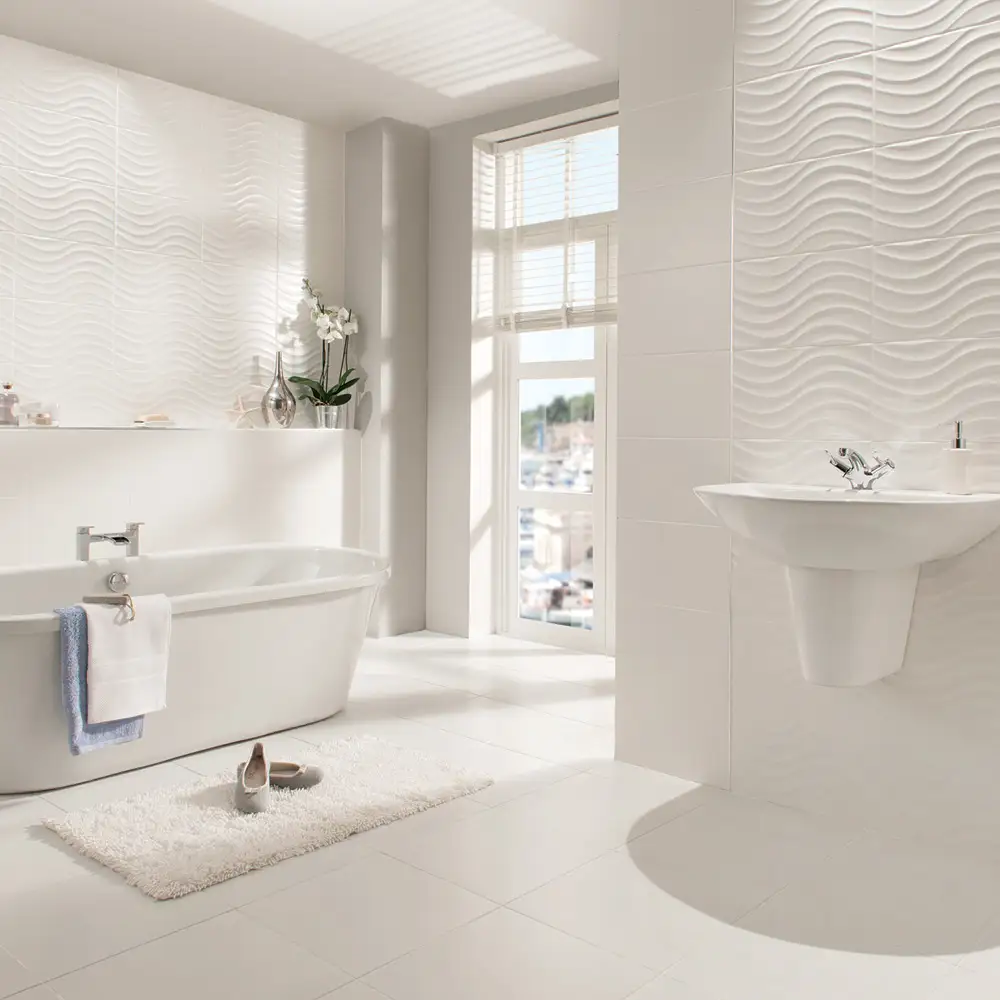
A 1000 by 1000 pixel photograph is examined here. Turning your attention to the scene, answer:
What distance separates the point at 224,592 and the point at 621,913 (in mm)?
1657

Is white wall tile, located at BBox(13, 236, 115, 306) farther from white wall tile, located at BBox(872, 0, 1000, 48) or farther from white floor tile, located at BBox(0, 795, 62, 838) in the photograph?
white wall tile, located at BBox(872, 0, 1000, 48)

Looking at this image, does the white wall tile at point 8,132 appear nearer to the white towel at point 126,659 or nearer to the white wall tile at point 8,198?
the white wall tile at point 8,198

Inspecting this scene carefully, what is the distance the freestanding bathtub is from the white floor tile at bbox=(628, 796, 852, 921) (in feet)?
4.74

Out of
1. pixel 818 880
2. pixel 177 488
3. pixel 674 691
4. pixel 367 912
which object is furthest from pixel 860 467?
pixel 177 488

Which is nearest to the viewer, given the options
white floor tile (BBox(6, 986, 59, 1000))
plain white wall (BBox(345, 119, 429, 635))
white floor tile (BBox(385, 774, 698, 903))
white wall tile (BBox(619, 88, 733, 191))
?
white floor tile (BBox(6, 986, 59, 1000))

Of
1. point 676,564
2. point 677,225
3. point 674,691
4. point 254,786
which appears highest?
point 677,225

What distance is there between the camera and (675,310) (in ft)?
10.2

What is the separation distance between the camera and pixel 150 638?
3.02 metres

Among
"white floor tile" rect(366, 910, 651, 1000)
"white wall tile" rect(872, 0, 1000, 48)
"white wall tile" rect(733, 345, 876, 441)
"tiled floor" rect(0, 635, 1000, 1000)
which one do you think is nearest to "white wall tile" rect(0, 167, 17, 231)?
"tiled floor" rect(0, 635, 1000, 1000)

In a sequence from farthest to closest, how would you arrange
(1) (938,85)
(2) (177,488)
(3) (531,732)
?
1. (2) (177,488)
2. (3) (531,732)
3. (1) (938,85)

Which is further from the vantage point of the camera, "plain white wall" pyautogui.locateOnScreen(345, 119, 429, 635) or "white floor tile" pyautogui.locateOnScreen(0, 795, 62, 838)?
"plain white wall" pyautogui.locateOnScreen(345, 119, 429, 635)

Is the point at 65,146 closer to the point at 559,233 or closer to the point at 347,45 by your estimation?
the point at 347,45

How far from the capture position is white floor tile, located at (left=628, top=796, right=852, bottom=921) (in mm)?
2347

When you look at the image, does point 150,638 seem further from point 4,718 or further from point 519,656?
point 519,656
